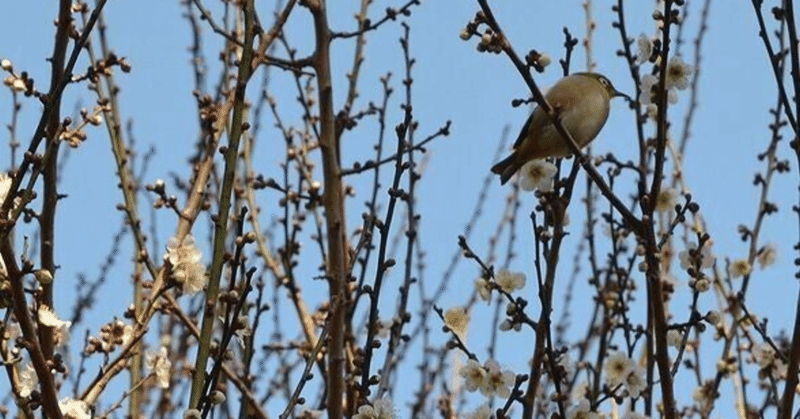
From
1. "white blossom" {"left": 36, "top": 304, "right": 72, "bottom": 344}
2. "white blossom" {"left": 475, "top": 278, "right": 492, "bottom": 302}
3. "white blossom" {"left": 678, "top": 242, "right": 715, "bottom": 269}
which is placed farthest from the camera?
"white blossom" {"left": 678, "top": 242, "right": 715, "bottom": 269}

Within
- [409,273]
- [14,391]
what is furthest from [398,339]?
[14,391]

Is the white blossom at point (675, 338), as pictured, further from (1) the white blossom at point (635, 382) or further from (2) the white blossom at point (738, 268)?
(2) the white blossom at point (738, 268)

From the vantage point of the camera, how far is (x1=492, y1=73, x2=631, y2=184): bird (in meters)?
3.67

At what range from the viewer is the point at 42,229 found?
3186mm

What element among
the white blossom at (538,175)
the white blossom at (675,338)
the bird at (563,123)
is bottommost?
the white blossom at (675,338)

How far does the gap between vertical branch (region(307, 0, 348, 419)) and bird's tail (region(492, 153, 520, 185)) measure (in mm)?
551

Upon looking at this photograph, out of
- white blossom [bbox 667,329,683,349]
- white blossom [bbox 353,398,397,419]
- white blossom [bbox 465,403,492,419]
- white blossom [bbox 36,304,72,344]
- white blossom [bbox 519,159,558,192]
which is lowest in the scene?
white blossom [bbox 353,398,397,419]

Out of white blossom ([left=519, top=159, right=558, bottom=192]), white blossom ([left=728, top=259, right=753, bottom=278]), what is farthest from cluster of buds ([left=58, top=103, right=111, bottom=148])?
white blossom ([left=728, top=259, right=753, bottom=278])

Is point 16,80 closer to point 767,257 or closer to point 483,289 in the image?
point 483,289

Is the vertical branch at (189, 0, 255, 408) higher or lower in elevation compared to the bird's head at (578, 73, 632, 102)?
lower

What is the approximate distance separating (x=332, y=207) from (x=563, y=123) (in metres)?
0.99

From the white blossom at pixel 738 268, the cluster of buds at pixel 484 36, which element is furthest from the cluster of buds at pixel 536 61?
the white blossom at pixel 738 268

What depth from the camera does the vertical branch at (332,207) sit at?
3.91 metres

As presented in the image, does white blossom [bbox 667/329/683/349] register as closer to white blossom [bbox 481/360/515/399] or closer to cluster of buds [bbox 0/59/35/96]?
white blossom [bbox 481/360/515/399]
